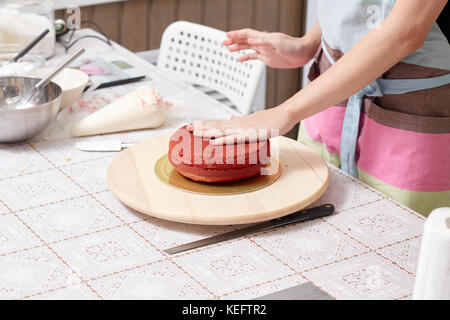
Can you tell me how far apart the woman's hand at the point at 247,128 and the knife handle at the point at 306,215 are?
156 millimetres

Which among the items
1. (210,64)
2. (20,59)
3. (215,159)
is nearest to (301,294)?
(215,159)

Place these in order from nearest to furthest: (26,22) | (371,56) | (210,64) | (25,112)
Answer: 1. (371,56)
2. (25,112)
3. (26,22)
4. (210,64)

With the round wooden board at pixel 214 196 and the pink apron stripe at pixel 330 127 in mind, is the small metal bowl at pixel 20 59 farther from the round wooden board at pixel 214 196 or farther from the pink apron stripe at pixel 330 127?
the pink apron stripe at pixel 330 127

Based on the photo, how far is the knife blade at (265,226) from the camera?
1.08 metres

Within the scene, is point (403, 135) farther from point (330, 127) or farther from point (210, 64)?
point (210, 64)

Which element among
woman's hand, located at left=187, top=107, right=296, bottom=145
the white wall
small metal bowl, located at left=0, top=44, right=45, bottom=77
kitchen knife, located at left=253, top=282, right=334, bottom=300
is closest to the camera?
kitchen knife, located at left=253, top=282, right=334, bottom=300

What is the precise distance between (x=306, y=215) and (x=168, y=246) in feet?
0.83

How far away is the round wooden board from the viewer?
3.68 feet

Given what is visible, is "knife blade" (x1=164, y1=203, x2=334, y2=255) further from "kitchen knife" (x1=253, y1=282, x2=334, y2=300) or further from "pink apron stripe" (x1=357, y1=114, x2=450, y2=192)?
"pink apron stripe" (x1=357, y1=114, x2=450, y2=192)

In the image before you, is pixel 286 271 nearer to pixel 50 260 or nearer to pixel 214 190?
pixel 214 190

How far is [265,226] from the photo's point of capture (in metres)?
1.14

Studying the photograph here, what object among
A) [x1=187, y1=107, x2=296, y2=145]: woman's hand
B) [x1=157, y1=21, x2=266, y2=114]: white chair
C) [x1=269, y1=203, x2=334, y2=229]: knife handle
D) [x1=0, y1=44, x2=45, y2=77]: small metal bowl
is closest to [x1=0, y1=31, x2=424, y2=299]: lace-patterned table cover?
[x1=269, y1=203, x2=334, y2=229]: knife handle

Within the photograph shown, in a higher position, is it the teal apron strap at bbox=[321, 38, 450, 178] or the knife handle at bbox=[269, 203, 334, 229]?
the teal apron strap at bbox=[321, 38, 450, 178]

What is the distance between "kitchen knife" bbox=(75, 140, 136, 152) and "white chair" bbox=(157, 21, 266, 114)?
2.14 feet
